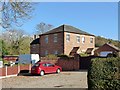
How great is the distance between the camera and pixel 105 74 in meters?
9.73

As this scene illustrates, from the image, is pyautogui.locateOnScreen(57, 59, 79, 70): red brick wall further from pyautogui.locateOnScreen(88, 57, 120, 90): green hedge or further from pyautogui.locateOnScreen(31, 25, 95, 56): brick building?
pyautogui.locateOnScreen(88, 57, 120, 90): green hedge

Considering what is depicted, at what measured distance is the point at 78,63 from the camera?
114 ft

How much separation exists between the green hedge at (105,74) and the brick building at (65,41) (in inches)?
1532

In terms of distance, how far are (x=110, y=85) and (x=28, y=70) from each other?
22.3 meters

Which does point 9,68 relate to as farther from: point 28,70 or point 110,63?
point 110,63

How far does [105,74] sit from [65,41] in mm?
39659

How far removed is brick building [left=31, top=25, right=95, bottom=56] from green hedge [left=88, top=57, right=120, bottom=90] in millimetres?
38906

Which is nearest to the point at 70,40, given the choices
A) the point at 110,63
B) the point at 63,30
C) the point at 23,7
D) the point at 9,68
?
the point at 63,30

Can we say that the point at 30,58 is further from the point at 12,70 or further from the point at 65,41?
the point at 12,70

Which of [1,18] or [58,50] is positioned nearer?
[1,18]

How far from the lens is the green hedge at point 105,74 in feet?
31.8

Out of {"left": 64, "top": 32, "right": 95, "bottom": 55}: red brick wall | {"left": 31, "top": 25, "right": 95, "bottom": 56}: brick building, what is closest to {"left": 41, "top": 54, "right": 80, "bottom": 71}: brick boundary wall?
{"left": 31, "top": 25, "right": 95, "bottom": 56}: brick building

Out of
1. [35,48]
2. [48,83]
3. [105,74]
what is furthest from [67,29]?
[105,74]

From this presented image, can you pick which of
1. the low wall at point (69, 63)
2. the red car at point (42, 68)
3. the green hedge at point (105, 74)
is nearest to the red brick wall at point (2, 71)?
the red car at point (42, 68)
